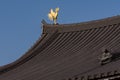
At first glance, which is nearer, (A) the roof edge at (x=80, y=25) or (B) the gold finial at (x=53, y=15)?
(A) the roof edge at (x=80, y=25)

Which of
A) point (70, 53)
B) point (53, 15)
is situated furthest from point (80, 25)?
point (70, 53)

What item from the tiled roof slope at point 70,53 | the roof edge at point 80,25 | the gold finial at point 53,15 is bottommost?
the tiled roof slope at point 70,53

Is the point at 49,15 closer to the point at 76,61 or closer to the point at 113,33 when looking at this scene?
the point at 113,33

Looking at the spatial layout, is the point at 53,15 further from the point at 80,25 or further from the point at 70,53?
the point at 70,53

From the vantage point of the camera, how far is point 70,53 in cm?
1584

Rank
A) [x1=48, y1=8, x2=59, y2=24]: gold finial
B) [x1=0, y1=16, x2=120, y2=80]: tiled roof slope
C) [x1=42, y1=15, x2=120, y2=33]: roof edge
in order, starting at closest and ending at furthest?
[x1=0, y1=16, x2=120, y2=80]: tiled roof slope < [x1=42, y1=15, x2=120, y2=33]: roof edge < [x1=48, y1=8, x2=59, y2=24]: gold finial

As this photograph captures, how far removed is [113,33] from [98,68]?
4982mm

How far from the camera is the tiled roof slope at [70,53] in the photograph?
39.0 ft

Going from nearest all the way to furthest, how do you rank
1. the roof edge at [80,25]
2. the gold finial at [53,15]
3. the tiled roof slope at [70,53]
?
the tiled roof slope at [70,53] < the roof edge at [80,25] < the gold finial at [53,15]

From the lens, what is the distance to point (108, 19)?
1697cm

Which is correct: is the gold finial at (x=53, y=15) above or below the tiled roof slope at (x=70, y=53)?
above

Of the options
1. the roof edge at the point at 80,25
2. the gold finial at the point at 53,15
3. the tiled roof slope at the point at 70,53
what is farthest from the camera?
the gold finial at the point at 53,15

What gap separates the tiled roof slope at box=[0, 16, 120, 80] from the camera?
11881 mm

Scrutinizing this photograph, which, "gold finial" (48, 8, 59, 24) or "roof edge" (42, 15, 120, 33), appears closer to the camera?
"roof edge" (42, 15, 120, 33)
